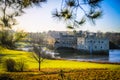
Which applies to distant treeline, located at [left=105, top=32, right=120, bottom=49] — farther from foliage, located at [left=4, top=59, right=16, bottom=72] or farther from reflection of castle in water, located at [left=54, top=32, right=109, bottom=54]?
foliage, located at [left=4, top=59, right=16, bottom=72]

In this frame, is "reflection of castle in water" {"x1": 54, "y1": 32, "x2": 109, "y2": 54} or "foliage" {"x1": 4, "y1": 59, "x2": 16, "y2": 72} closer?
"foliage" {"x1": 4, "y1": 59, "x2": 16, "y2": 72}

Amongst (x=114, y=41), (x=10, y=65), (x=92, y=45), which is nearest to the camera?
(x=10, y=65)

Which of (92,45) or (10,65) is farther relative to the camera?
(92,45)

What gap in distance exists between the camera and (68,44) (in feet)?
311

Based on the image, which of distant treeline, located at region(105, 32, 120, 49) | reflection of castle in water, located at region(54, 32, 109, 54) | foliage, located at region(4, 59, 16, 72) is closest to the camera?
foliage, located at region(4, 59, 16, 72)

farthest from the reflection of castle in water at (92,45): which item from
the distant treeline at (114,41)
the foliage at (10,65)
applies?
the foliage at (10,65)

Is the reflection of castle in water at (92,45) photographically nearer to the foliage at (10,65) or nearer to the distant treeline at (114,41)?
the distant treeline at (114,41)

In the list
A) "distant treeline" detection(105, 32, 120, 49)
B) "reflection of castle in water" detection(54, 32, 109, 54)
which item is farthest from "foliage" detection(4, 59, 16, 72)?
"distant treeline" detection(105, 32, 120, 49)

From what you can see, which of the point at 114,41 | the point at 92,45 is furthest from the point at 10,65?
the point at 114,41

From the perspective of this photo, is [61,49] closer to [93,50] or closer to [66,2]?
[93,50]

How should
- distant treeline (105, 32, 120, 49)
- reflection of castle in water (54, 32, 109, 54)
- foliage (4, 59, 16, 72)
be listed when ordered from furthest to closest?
distant treeline (105, 32, 120, 49) → reflection of castle in water (54, 32, 109, 54) → foliage (4, 59, 16, 72)

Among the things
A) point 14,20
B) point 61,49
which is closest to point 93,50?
point 61,49

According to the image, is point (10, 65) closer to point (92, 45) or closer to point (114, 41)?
point (92, 45)

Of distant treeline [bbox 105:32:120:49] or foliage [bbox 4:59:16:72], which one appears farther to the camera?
distant treeline [bbox 105:32:120:49]
